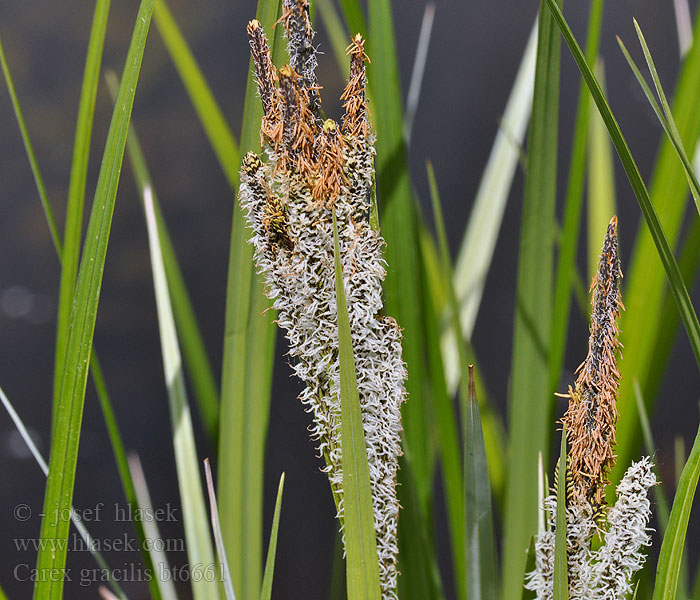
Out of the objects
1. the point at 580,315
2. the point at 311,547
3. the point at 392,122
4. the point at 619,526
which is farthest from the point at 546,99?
the point at 311,547

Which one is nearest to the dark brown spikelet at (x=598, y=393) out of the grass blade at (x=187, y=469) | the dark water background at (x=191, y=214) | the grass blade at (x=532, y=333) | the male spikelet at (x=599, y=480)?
the male spikelet at (x=599, y=480)

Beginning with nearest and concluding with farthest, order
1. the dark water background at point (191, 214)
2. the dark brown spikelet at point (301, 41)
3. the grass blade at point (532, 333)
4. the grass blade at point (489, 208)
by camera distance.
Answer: the dark brown spikelet at point (301, 41) → the grass blade at point (532, 333) → the grass blade at point (489, 208) → the dark water background at point (191, 214)

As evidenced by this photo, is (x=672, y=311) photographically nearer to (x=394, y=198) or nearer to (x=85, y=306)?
(x=394, y=198)

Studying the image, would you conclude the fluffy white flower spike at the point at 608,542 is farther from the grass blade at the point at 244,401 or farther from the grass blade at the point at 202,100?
the grass blade at the point at 202,100

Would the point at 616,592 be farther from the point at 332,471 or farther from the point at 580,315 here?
the point at 580,315

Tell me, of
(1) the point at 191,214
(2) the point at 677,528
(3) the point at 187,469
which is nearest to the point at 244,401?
(3) the point at 187,469
